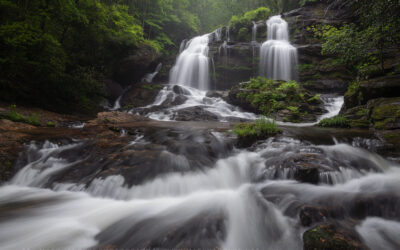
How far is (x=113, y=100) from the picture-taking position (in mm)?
15961

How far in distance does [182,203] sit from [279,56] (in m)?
17.1

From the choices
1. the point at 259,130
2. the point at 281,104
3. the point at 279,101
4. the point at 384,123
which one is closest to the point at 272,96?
the point at 279,101

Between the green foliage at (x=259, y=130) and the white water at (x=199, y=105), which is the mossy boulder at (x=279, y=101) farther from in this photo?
the green foliage at (x=259, y=130)

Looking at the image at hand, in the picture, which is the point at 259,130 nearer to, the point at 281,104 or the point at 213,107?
the point at 281,104

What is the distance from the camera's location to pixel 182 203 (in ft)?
10.8

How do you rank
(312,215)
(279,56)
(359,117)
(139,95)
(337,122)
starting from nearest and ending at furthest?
(312,215)
(359,117)
(337,122)
(139,95)
(279,56)

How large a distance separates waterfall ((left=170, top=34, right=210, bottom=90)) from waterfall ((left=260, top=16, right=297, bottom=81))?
18.4 ft

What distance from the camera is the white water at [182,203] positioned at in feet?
7.70

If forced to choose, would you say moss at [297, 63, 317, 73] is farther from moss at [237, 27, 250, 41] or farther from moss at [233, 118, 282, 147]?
moss at [233, 118, 282, 147]

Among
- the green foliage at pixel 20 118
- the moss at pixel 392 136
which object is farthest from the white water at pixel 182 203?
the green foliage at pixel 20 118

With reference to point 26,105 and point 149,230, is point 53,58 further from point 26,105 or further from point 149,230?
point 149,230

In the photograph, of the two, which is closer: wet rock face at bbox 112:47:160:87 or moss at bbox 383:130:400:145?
moss at bbox 383:130:400:145

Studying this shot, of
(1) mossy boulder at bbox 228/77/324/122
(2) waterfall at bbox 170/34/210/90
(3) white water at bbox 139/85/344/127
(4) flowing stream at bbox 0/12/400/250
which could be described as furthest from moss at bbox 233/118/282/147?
(2) waterfall at bbox 170/34/210/90

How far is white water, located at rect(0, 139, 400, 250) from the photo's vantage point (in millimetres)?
2346
